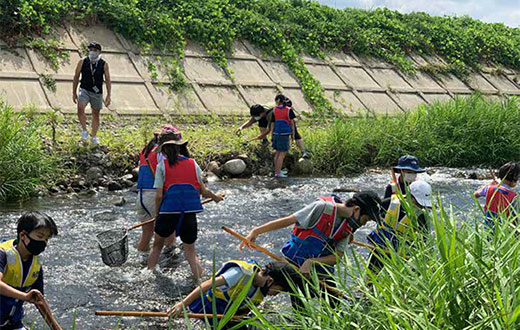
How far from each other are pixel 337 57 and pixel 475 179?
8532mm

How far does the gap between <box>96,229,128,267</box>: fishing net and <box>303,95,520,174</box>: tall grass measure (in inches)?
298

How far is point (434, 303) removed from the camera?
353 cm

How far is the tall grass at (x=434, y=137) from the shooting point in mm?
13961

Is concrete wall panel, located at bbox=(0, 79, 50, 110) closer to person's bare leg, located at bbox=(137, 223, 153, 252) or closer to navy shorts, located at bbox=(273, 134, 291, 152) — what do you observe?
navy shorts, located at bbox=(273, 134, 291, 152)

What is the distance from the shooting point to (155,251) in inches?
277

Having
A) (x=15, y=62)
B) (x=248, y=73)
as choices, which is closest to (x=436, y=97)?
(x=248, y=73)

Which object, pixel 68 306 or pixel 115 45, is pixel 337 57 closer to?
pixel 115 45

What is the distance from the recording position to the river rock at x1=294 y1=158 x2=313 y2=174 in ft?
43.7

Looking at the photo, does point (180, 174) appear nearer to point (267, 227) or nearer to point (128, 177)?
point (267, 227)

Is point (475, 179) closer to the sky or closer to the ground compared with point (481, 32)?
closer to the ground

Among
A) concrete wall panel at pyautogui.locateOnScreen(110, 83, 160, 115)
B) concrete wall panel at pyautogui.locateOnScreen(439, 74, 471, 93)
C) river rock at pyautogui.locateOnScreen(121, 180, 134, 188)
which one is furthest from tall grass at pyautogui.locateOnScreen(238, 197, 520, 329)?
concrete wall panel at pyautogui.locateOnScreen(439, 74, 471, 93)

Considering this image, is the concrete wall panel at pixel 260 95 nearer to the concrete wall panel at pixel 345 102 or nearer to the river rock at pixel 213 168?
the concrete wall panel at pixel 345 102

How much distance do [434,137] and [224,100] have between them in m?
5.36

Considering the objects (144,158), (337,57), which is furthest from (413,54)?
(144,158)
